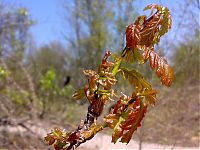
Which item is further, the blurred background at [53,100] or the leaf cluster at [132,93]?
the blurred background at [53,100]

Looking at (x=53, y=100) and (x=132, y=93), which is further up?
(x=53, y=100)

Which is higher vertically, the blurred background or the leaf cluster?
the blurred background

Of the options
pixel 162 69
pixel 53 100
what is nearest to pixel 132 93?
pixel 162 69

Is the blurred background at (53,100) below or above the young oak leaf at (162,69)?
above

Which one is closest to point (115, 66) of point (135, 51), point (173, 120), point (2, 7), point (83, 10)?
point (135, 51)

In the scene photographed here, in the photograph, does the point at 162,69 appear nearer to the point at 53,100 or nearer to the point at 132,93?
the point at 132,93

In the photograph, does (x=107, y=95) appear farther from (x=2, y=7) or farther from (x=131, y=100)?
(x=2, y=7)

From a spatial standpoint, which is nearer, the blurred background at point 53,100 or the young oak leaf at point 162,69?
the young oak leaf at point 162,69

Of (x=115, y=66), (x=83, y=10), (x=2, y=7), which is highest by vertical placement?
(x=83, y=10)

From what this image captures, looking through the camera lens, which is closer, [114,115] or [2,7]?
[114,115]

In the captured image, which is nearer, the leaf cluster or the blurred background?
the leaf cluster

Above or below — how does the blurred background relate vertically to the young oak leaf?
above
